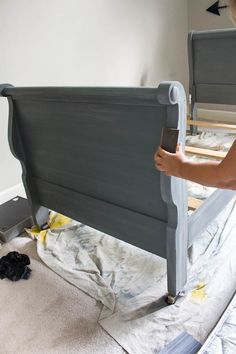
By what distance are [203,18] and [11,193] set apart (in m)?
3.08

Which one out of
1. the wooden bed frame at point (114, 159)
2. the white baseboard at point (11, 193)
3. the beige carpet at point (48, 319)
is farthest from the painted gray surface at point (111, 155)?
the white baseboard at point (11, 193)

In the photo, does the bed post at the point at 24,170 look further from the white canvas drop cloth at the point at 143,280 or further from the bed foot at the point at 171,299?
the bed foot at the point at 171,299

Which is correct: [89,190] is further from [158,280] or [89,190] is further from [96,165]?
[158,280]

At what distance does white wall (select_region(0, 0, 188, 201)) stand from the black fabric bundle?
28.2 inches

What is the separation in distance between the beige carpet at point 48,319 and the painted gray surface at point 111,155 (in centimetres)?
33

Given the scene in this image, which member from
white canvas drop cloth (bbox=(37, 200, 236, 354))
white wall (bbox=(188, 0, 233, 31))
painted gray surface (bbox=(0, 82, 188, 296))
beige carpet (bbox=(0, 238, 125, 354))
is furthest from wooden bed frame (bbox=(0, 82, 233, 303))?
white wall (bbox=(188, 0, 233, 31))

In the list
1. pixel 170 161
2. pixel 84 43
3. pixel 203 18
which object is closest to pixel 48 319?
pixel 170 161

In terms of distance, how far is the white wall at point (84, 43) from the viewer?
2072 millimetres

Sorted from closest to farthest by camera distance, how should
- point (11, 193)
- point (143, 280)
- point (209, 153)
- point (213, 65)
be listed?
point (143, 280) < point (209, 153) < point (11, 193) < point (213, 65)

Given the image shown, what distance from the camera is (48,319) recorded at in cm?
129

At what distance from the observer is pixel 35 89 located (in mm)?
1338

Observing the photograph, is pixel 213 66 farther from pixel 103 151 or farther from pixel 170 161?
pixel 170 161

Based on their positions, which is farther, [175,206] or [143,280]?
A: [143,280]

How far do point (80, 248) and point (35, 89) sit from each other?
0.86 m
